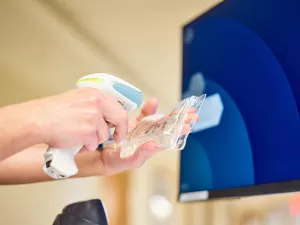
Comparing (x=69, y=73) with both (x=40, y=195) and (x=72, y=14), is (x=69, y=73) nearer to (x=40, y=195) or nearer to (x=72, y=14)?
(x=72, y=14)

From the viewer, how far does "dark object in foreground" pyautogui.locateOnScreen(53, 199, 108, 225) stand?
0.93 meters

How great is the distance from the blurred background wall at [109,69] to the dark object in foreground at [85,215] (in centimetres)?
29

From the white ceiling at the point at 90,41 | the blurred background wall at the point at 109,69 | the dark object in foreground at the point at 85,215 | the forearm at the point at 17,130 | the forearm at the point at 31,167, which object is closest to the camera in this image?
the forearm at the point at 17,130

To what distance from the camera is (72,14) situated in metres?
1.46

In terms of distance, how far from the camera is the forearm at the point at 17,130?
72 centimetres

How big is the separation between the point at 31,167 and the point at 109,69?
22.3 inches

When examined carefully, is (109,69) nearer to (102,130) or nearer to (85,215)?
(85,215)

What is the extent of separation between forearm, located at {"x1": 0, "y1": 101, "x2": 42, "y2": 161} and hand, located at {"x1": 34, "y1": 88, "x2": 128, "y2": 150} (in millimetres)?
11

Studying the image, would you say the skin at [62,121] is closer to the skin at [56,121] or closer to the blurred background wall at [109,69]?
the skin at [56,121]

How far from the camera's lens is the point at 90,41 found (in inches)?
59.6

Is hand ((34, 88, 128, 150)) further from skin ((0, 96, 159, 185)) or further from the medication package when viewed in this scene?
skin ((0, 96, 159, 185))

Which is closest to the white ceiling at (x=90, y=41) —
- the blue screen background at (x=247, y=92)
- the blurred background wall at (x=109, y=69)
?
the blurred background wall at (x=109, y=69)

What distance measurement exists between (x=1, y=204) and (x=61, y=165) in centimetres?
50

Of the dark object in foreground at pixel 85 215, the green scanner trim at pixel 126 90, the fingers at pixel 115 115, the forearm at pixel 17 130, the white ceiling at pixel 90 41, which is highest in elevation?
the white ceiling at pixel 90 41
